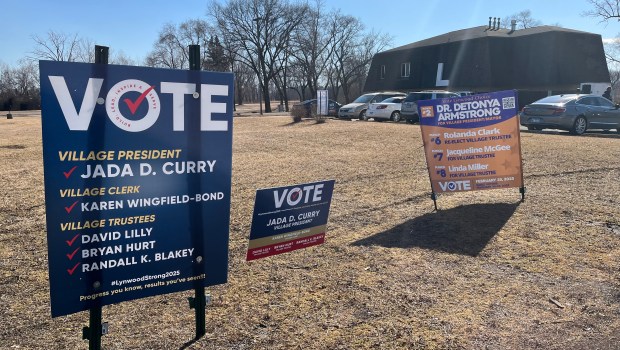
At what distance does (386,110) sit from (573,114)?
904cm

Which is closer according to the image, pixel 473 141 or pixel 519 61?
pixel 473 141

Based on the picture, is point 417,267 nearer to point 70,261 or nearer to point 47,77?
point 70,261

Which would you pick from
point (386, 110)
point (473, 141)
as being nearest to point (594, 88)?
point (386, 110)

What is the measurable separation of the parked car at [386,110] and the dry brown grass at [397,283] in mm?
16613

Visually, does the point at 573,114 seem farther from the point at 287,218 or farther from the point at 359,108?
the point at 287,218

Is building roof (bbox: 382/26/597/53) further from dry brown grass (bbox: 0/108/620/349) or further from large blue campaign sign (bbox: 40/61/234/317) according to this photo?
large blue campaign sign (bbox: 40/61/234/317)

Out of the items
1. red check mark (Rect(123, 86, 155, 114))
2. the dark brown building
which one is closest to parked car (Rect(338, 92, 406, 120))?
the dark brown building

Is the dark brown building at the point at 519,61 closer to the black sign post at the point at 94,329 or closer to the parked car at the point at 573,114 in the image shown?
the parked car at the point at 573,114

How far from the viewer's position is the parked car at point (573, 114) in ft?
56.1

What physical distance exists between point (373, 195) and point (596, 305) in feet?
12.7

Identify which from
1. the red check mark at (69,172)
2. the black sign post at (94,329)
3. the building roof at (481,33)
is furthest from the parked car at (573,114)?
the building roof at (481,33)

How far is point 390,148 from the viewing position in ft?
42.5

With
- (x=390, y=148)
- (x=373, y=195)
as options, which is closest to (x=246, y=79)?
(x=390, y=148)

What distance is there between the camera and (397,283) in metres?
4.01
